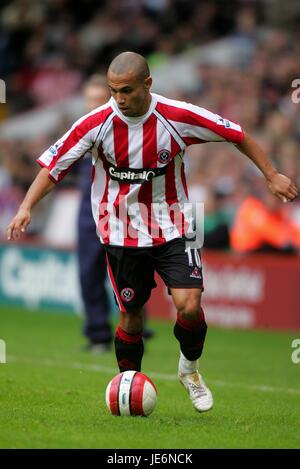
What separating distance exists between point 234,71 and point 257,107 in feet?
5.04

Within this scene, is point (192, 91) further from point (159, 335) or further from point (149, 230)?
point (149, 230)

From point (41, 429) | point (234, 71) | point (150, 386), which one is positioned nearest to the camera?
point (41, 429)

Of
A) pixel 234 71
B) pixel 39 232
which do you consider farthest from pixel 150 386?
pixel 234 71

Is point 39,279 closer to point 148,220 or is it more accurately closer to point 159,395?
point 159,395

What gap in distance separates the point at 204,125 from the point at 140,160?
0.47 metres

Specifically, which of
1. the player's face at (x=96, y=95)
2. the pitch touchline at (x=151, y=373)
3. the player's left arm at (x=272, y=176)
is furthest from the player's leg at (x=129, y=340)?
the player's face at (x=96, y=95)

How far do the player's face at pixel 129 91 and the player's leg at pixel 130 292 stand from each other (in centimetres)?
95

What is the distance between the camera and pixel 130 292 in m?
7.36

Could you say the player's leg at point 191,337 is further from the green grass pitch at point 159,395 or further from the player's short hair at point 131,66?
the player's short hair at point 131,66

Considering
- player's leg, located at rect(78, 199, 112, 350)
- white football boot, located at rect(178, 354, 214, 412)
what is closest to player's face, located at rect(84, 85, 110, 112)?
player's leg, located at rect(78, 199, 112, 350)

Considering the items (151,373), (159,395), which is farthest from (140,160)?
(151,373)

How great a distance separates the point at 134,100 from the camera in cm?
695

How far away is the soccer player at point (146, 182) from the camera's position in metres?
7.04

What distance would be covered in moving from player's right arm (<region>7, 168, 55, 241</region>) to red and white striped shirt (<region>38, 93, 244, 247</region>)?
57mm
